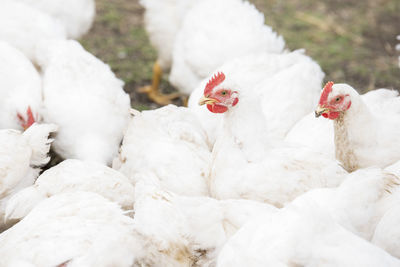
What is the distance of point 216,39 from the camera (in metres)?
3.55

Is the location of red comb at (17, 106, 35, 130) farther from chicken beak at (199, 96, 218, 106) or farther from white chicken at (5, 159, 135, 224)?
chicken beak at (199, 96, 218, 106)

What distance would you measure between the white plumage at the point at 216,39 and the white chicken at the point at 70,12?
78cm

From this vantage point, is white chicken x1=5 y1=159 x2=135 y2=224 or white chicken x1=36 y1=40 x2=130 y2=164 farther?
white chicken x1=36 y1=40 x2=130 y2=164

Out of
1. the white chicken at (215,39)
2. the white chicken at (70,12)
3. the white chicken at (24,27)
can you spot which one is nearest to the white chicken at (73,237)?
the white chicken at (24,27)

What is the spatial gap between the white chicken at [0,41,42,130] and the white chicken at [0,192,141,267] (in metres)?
0.91


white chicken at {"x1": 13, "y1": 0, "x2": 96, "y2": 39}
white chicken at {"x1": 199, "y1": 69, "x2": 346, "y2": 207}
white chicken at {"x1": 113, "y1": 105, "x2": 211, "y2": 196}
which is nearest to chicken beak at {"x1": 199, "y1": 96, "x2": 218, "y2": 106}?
white chicken at {"x1": 199, "y1": 69, "x2": 346, "y2": 207}

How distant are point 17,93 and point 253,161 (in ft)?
4.79

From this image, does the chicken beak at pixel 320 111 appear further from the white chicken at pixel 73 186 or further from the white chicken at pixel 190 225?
the white chicken at pixel 73 186

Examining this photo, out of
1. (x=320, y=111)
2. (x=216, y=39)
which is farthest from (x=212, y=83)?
(x=216, y=39)

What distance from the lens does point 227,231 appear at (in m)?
1.99

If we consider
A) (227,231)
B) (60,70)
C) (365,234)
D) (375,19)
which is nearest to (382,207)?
(365,234)

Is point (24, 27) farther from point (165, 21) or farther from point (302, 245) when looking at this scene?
point (302, 245)

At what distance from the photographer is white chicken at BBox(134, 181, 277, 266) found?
195 centimetres

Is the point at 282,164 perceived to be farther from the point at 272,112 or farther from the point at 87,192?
the point at 87,192
